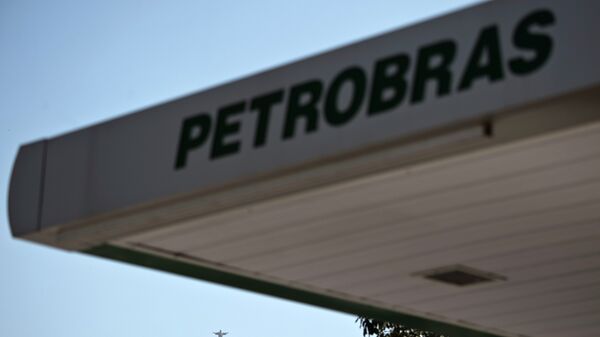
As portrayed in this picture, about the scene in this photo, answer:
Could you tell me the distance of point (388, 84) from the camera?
6.12 m

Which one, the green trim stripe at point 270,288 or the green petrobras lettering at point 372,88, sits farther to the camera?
the green trim stripe at point 270,288

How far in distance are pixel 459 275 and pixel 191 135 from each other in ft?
9.72

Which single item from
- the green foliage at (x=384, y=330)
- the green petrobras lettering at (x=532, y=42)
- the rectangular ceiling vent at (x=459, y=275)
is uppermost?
the green foliage at (x=384, y=330)

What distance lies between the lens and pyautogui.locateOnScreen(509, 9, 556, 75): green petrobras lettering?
5695 mm

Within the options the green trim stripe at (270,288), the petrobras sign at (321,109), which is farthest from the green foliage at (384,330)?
the petrobras sign at (321,109)

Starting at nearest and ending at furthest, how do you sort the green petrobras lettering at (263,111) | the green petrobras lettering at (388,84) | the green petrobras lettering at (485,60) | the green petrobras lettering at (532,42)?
the green petrobras lettering at (532,42) < the green petrobras lettering at (485,60) < the green petrobras lettering at (388,84) < the green petrobras lettering at (263,111)

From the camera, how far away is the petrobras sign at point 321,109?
5.71m

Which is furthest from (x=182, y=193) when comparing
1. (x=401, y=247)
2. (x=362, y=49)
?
(x=401, y=247)

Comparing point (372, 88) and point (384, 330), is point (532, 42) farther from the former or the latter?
point (384, 330)

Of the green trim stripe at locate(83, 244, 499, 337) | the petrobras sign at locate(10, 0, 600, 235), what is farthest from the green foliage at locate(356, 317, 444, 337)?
the petrobras sign at locate(10, 0, 600, 235)

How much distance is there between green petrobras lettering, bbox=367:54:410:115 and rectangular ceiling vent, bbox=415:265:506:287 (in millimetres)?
2896

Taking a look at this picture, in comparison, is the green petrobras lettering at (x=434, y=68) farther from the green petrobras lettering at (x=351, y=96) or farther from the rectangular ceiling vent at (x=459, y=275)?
the rectangular ceiling vent at (x=459, y=275)

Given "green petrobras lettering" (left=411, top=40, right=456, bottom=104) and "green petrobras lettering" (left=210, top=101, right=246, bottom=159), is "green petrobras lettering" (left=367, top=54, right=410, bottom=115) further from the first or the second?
"green petrobras lettering" (left=210, top=101, right=246, bottom=159)

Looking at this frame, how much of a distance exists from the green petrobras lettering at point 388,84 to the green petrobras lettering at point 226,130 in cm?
79
